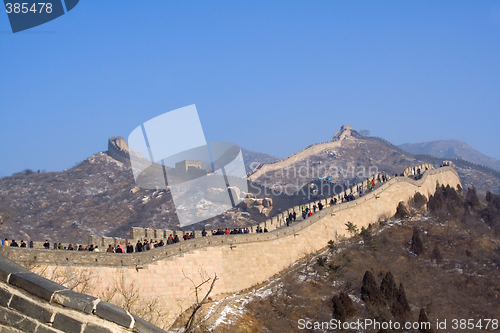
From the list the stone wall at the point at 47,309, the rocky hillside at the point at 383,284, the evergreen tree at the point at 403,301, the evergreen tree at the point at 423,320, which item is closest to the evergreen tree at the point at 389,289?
the rocky hillside at the point at 383,284

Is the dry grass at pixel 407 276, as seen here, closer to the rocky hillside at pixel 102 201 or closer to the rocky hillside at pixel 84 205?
the rocky hillside at pixel 102 201

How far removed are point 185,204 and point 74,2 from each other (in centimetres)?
4183

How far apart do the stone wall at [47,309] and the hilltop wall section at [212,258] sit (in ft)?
40.4

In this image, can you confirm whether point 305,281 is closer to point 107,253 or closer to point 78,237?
point 107,253

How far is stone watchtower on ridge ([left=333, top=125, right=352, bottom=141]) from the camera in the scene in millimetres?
109537

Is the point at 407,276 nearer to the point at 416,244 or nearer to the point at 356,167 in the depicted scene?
the point at 416,244

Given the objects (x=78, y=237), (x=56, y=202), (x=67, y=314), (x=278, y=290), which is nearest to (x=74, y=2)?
(x=278, y=290)

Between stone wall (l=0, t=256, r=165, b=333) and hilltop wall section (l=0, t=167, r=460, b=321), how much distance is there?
1232 centimetres

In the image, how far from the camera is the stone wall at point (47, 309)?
3855 mm

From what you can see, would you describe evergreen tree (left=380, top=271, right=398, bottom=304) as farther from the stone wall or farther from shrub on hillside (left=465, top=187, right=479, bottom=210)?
the stone wall

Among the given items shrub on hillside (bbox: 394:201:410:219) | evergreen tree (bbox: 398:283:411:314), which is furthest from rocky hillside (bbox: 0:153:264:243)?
evergreen tree (bbox: 398:283:411:314)

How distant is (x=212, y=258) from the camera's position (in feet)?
70.1

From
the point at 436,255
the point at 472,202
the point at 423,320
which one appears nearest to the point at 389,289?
the point at 423,320

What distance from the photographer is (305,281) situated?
76.6 feet
